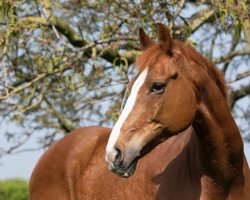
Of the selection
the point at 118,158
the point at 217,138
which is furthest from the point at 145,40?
the point at 118,158

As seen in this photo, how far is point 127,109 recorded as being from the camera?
164 inches

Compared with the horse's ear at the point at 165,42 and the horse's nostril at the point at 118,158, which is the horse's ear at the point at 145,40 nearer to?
the horse's ear at the point at 165,42

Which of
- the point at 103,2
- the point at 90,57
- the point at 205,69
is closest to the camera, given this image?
the point at 205,69

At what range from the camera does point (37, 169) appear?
6.43m

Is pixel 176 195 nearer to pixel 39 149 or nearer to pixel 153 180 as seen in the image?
pixel 153 180

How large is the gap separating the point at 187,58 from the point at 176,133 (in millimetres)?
512

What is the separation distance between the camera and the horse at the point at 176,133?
4141 millimetres

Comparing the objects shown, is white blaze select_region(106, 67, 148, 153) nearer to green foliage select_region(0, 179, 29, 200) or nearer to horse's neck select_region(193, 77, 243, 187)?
horse's neck select_region(193, 77, 243, 187)

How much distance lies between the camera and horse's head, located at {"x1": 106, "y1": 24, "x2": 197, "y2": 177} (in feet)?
13.3

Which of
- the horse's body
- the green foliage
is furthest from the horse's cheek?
the green foliage

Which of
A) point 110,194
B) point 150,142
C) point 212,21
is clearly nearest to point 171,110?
point 150,142

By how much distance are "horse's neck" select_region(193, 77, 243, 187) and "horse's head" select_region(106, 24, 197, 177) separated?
17cm

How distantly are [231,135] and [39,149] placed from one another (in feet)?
24.2

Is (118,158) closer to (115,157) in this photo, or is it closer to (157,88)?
(115,157)
